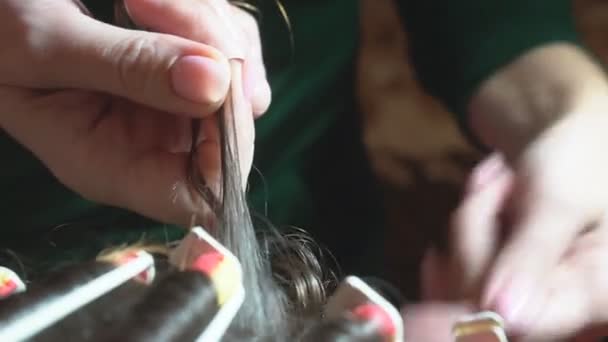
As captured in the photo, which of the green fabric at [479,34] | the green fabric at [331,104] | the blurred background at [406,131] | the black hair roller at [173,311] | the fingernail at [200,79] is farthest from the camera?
the blurred background at [406,131]

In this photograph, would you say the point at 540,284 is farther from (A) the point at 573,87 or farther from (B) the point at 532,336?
(A) the point at 573,87

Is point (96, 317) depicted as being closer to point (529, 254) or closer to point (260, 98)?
point (260, 98)

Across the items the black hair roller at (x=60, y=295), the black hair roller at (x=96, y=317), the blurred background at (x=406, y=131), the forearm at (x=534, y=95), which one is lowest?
the blurred background at (x=406, y=131)

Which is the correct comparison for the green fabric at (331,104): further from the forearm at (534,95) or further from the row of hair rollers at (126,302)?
the row of hair rollers at (126,302)

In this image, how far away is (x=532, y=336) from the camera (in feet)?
1.54

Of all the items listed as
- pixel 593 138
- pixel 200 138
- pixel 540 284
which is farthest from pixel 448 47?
pixel 200 138

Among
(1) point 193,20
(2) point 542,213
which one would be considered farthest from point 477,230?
(1) point 193,20

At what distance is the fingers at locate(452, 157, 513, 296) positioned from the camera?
1.73ft

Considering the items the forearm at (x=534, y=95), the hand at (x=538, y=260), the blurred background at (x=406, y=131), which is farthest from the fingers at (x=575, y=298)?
the blurred background at (x=406, y=131)

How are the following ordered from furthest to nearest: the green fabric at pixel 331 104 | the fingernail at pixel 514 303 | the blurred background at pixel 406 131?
the blurred background at pixel 406 131 < the green fabric at pixel 331 104 < the fingernail at pixel 514 303

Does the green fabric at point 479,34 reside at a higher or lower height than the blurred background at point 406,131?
higher

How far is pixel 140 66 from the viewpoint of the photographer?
375 millimetres

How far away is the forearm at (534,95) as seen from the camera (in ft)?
2.04

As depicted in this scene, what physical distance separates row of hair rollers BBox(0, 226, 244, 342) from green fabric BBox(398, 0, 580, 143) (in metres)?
0.44
